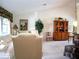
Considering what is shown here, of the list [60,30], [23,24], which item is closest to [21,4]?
[23,24]

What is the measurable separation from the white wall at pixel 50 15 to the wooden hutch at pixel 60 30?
1.42 ft

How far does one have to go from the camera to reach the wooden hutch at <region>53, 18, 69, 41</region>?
11734 millimetres

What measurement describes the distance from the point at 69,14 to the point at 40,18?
8.88ft

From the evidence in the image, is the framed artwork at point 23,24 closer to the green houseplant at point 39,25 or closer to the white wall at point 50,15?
the white wall at point 50,15

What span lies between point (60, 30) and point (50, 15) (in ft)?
5.15

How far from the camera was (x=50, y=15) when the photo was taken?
468 inches

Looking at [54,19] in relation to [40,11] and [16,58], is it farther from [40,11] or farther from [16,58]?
[16,58]

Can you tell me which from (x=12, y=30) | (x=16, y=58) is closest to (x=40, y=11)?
(x=12, y=30)

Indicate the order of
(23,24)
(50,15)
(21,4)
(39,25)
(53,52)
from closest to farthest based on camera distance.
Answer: (53,52) → (21,4) → (39,25) → (23,24) → (50,15)

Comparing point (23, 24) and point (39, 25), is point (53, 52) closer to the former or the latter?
point (39, 25)

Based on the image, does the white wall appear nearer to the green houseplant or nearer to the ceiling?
the green houseplant

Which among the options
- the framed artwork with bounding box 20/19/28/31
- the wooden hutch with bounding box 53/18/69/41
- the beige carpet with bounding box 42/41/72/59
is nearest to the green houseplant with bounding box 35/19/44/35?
the framed artwork with bounding box 20/19/28/31

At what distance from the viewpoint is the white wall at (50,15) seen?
11.5 meters

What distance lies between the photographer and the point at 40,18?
11.6 meters
